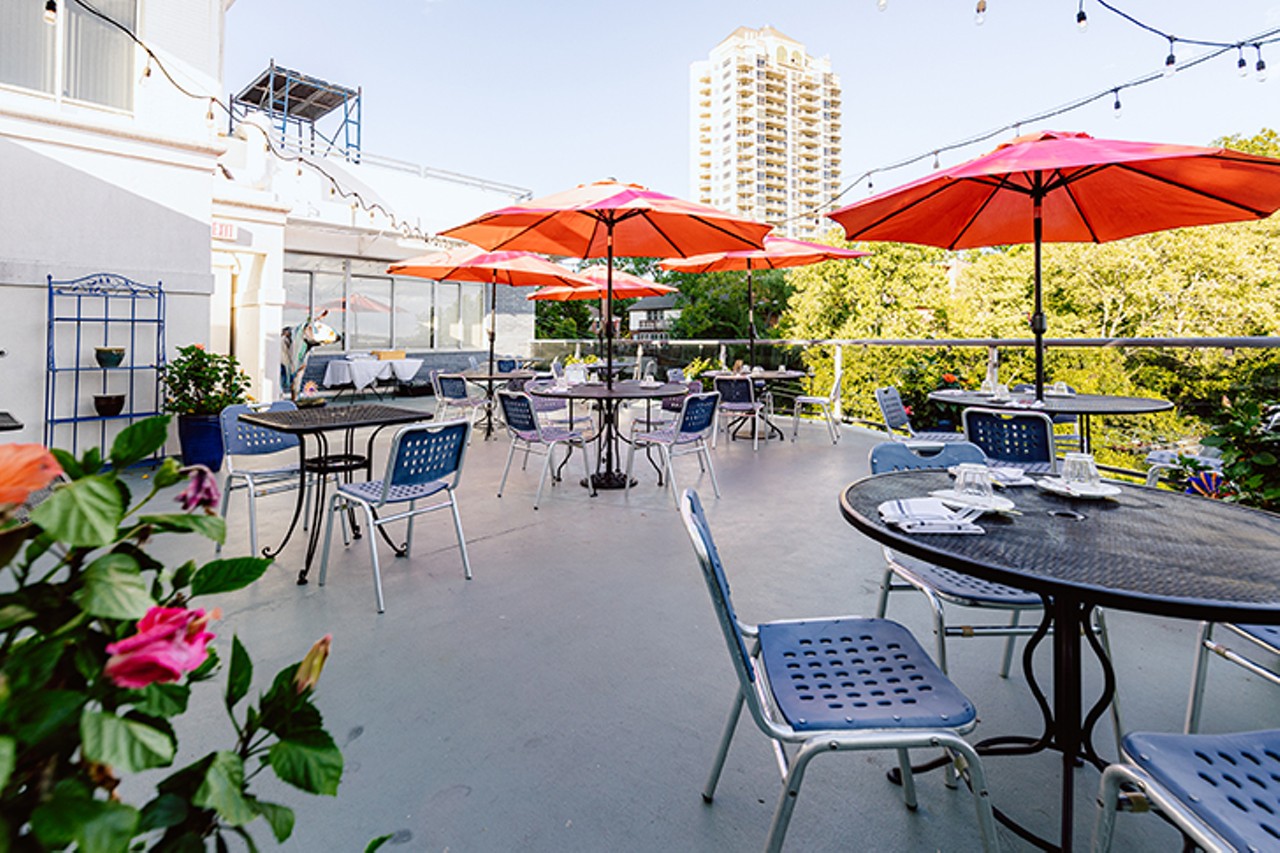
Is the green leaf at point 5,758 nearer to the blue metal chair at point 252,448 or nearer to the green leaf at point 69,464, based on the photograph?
the green leaf at point 69,464

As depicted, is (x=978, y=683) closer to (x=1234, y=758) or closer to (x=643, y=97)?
(x=1234, y=758)

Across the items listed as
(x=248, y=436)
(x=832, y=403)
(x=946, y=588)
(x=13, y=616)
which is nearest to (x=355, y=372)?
Answer: (x=832, y=403)

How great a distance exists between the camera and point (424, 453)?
2.98 meters

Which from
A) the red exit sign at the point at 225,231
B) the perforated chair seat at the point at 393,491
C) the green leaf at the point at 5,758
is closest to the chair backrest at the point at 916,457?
the perforated chair seat at the point at 393,491

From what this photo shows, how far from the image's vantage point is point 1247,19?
23.1 feet

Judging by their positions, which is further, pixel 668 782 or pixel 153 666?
pixel 668 782

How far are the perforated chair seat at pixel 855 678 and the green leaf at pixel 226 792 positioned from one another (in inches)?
40.9

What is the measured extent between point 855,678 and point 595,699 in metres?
0.95

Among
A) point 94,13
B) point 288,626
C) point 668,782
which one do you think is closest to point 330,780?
point 668,782

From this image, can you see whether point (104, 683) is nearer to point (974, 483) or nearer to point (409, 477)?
point (974, 483)

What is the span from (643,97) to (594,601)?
117 feet

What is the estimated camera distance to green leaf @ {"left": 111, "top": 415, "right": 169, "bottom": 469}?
51 cm

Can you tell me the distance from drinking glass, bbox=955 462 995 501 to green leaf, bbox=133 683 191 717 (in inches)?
69.1

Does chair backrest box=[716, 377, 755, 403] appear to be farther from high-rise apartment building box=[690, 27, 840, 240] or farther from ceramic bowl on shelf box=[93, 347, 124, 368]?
high-rise apartment building box=[690, 27, 840, 240]
